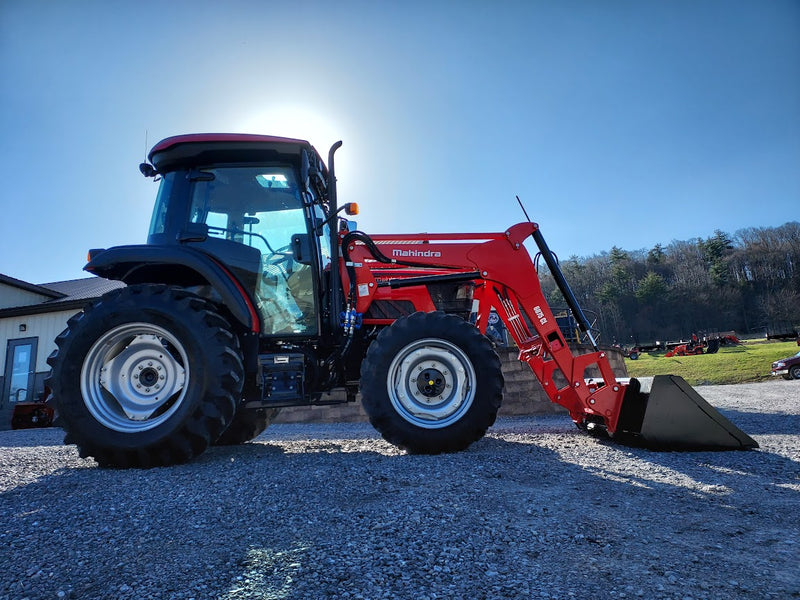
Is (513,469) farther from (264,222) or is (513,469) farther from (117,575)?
(264,222)

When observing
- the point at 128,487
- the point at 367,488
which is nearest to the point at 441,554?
the point at 367,488

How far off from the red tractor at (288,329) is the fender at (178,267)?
1 cm

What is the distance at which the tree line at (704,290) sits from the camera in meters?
54.7

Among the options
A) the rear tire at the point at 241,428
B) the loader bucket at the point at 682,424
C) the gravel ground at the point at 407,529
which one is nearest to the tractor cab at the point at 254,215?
the rear tire at the point at 241,428

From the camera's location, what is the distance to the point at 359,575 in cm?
153

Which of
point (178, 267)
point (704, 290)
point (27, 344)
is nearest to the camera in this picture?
point (178, 267)

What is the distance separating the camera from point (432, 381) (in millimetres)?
3789

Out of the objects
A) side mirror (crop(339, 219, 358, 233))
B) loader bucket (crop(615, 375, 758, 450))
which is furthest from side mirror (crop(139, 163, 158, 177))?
loader bucket (crop(615, 375, 758, 450))

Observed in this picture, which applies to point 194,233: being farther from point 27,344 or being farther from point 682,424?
point 27,344

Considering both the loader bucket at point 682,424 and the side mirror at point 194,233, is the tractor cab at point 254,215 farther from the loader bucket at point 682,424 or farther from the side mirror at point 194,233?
the loader bucket at point 682,424

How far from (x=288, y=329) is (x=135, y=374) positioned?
1180mm

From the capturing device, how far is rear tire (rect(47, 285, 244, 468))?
331 cm

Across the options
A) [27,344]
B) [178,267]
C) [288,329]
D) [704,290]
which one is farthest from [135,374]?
[704,290]

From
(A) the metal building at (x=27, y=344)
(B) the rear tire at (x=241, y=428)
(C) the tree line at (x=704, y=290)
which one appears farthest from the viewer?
(C) the tree line at (x=704, y=290)
